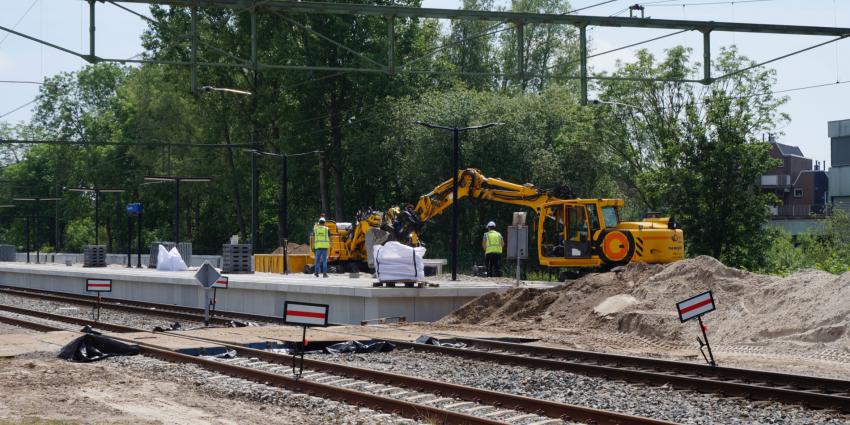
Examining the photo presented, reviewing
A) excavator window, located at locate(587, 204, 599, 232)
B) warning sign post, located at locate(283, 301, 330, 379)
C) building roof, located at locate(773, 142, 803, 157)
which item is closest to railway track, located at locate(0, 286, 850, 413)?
warning sign post, located at locate(283, 301, 330, 379)

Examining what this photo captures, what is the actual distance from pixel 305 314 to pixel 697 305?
5.75 metres

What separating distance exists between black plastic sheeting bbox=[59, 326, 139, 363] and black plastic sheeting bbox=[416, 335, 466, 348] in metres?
5.11

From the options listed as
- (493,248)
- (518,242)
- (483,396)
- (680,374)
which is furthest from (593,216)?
(483,396)

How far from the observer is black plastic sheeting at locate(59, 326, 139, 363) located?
1683 centimetres

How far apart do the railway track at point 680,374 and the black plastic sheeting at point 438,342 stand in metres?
0.50

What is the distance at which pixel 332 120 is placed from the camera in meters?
62.6

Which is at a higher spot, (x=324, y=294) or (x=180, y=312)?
(x=324, y=294)

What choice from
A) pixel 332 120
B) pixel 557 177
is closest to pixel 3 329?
pixel 557 177

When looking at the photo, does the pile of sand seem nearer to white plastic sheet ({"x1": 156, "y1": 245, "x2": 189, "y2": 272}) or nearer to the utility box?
the utility box

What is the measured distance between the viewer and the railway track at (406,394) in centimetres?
1115

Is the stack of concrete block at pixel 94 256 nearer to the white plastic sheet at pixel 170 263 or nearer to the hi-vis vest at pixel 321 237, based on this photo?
the white plastic sheet at pixel 170 263

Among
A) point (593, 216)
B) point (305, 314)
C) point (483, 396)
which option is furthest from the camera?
point (593, 216)

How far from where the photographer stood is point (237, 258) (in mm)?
42344

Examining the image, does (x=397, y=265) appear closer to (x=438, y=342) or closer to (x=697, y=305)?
(x=438, y=342)
